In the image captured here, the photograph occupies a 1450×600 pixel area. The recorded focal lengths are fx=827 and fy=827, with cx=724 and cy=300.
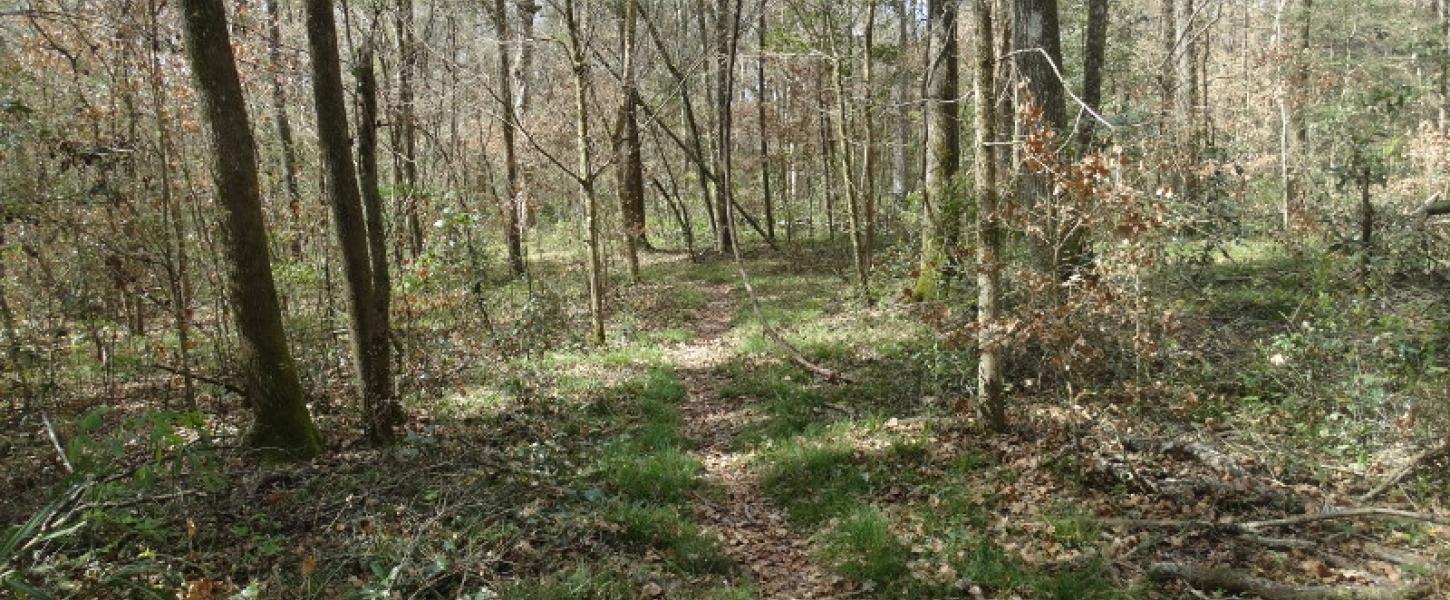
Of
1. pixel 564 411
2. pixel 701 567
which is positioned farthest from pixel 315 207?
pixel 701 567

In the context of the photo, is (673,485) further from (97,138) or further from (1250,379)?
(97,138)

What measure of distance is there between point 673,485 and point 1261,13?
1238 inches

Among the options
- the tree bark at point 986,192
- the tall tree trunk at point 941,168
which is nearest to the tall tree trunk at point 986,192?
the tree bark at point 986,192

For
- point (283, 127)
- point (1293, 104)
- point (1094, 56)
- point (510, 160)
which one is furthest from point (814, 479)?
point (1293, 104)

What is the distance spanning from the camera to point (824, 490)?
645 cm

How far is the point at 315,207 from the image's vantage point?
11406mm

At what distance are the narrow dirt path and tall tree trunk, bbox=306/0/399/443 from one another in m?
2.92

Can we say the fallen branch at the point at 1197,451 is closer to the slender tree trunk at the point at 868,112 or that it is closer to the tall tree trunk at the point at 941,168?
the tall tree trunk at the point at 941,168

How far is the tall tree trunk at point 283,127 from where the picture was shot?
36.5 ft

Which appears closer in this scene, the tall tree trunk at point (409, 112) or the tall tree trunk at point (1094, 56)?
the tall tree trunk at point (409, 112)

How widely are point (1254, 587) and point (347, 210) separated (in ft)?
22.6

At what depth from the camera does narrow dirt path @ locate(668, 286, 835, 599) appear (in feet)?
17.7

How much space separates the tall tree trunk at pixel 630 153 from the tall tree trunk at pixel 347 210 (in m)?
5.04

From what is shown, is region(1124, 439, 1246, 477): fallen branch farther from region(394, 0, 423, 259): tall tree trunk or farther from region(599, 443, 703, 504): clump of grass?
region(394, 0, 423, 259): tall tree trunk
